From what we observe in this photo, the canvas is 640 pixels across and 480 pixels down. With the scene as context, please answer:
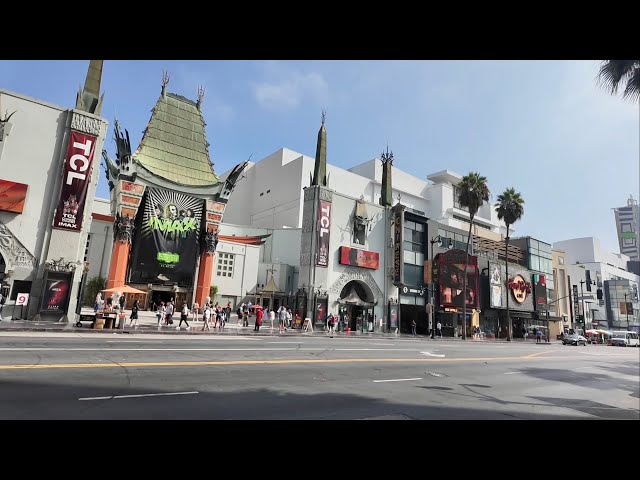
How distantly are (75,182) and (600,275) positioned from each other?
109358 mm

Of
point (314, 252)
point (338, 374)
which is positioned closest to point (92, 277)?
point (314, 252)

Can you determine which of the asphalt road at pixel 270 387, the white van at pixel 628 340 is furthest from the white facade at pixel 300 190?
the asphalt road at pixel 270 387

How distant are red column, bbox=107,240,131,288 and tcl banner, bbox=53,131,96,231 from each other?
517 inches

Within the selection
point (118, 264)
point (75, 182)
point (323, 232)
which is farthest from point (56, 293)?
point (323, 232)

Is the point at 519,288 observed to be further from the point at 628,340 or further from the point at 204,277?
the point at 204,277

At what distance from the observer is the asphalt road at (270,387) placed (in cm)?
684

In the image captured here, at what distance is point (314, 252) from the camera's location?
37.3 metres

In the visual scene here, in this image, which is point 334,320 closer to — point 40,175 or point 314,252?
point 314,252

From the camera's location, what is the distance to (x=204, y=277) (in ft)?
144

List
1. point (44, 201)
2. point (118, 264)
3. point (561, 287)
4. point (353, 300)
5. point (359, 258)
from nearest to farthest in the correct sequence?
point (44, 201) < point (118, 264) < point (353, 300) < point (359, 258) < point (561, 287)

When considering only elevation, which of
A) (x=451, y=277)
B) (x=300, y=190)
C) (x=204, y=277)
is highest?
(x=300, y=190)

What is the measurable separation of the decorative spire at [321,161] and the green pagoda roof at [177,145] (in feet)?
43.0

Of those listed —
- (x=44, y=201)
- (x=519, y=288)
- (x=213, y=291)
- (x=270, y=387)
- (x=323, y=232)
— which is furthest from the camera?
(x=519, y=288)

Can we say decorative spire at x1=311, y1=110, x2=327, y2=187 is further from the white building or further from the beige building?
the white building
